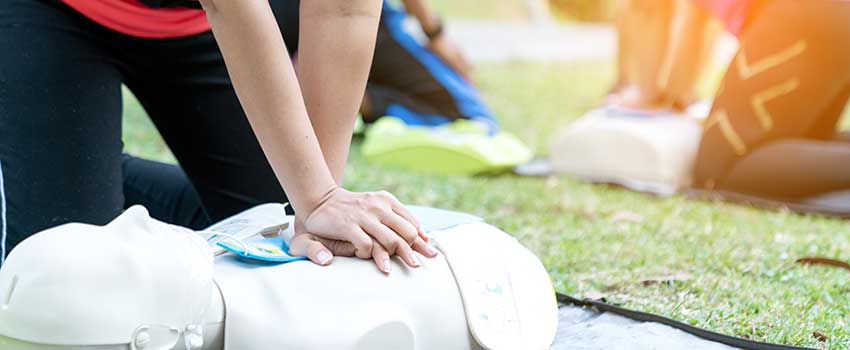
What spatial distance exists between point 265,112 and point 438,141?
6.91 ft

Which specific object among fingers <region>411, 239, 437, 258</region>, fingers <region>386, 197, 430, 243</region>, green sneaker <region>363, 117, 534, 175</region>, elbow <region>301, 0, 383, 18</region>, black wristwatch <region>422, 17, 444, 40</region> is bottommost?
green sneaker <region>363, 117, 534, 175</region>

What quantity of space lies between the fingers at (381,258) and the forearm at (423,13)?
101 inches

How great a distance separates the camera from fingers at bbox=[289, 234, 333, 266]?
4.31 ft

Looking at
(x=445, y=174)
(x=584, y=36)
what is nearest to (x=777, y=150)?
(x=445, y=174)

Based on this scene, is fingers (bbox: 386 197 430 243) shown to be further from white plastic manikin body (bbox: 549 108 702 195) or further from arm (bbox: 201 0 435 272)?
white plastic manikin body (bbox: 549 108 702 195)

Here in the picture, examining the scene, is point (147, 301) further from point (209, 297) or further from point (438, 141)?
point (438, 141)

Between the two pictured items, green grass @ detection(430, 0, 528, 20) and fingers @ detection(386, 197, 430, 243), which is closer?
fingers @ detection(386, 197, 430, 243)

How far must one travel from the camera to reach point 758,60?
116 inches

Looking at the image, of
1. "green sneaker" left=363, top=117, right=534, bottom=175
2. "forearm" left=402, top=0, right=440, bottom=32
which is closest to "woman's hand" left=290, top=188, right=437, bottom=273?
"green sneaker" left=363, top=117, right=534, bottom=175

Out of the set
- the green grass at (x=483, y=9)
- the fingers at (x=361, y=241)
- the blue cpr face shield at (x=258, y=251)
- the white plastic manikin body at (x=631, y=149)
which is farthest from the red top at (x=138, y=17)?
the green grass at (x=483, y=9)

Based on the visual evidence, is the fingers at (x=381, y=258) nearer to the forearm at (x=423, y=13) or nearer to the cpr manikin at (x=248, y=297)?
the cpr manikin at (x=248, y=297)

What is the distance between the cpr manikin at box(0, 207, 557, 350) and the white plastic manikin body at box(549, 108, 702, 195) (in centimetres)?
175

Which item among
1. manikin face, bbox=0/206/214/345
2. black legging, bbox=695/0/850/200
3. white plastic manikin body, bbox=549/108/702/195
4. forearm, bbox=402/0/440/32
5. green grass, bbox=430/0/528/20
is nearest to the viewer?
manikin face, bbox=0/206/214/345

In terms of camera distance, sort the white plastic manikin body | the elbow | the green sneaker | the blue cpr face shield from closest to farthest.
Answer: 1. the blue cpr face shield
2. the elbow
3. the white plastic manikin body
4. the green sneaker
